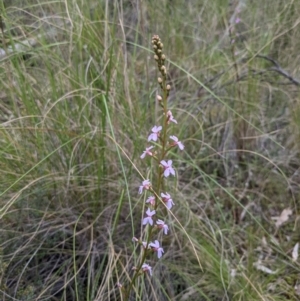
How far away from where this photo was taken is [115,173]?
2.43 meters

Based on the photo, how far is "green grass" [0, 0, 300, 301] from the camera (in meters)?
2.23

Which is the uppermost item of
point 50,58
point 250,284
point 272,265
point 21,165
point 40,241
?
point 50,58

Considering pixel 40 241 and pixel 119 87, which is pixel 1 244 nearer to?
pixel 40 241

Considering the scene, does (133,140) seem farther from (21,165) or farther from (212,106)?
(212,106)

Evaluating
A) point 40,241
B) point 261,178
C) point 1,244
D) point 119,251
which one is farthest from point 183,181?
point 1,244

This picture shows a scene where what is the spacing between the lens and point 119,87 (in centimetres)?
261

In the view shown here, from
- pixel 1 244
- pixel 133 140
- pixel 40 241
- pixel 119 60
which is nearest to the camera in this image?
pixel 1 244

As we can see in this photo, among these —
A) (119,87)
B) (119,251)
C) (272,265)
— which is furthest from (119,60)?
(272,265)

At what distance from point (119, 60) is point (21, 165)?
0.72m

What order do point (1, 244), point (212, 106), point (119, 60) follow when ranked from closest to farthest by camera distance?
1. point (1, 244)
2. point (119, 60)
3. point (212, 106)

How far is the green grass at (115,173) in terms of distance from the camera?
2.23 metres

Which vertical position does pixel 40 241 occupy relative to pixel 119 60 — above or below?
below

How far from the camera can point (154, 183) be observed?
94.7 inches

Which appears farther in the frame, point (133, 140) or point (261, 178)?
point (261, 178)
